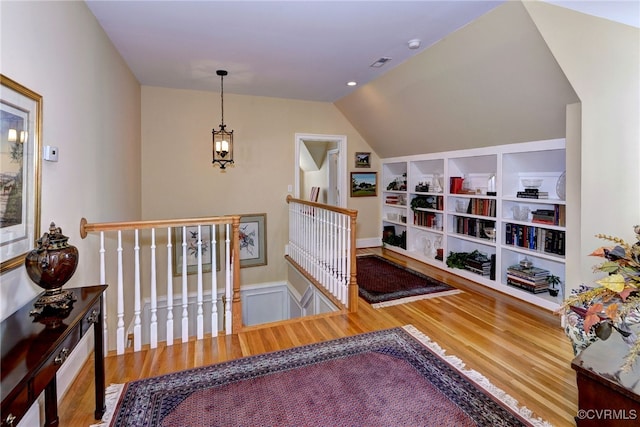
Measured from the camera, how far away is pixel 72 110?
2102 millimetres

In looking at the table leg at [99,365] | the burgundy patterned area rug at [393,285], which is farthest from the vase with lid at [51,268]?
the burgundy patterned area rug at [393,285]

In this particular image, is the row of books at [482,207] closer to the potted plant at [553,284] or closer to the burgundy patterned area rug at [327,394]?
the potted plant at [553,284]

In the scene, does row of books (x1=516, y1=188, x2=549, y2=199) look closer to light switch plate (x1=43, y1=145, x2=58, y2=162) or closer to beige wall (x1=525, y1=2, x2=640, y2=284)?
beige wall (x1=525, y1=2, x2=640, y2=284)

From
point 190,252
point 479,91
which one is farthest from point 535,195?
point 190,252

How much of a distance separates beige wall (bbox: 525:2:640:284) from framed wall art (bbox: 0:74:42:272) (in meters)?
3.28

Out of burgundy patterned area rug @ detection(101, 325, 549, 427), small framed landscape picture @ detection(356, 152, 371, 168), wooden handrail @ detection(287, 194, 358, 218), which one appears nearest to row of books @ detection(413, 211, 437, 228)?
small framed landscape picture @ detection(356, 152, 371, 168)

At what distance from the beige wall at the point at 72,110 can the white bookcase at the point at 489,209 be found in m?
3.92

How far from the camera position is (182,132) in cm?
455

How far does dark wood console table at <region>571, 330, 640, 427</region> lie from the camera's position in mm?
1190

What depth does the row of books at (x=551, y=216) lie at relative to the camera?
3.09 m

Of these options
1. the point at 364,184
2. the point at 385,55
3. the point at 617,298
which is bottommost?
the point at 617,298

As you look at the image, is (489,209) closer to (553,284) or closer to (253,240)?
(553,284)

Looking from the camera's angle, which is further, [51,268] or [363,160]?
[363,160]

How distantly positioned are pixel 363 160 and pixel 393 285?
103 inches
